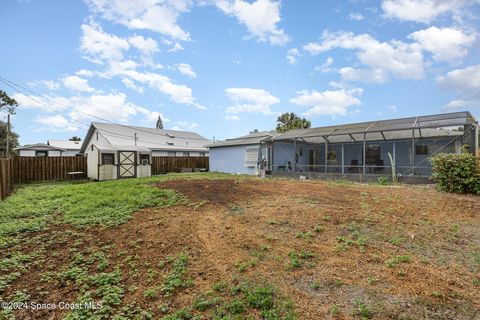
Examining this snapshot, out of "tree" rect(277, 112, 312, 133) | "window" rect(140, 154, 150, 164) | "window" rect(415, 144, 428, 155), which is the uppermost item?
"tree" rect(277, 112, 312, 133)

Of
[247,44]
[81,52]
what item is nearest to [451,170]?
[247,44]

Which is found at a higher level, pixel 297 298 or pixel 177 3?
pixel 177 3

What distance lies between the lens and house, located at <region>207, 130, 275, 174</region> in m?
19.3

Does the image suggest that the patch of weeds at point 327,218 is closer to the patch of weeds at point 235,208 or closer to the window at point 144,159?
the patch of weeds at point 235,208

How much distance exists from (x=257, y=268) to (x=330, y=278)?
974 mm

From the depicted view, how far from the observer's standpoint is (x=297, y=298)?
2811mm

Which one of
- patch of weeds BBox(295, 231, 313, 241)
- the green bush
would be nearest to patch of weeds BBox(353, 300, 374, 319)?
patch of weeds BBox(295, 231, 313, 241)

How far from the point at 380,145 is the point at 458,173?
9.11 m

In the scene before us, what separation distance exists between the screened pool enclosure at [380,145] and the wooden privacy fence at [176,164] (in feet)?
25.9

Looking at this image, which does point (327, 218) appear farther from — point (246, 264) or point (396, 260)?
point (246, 264)

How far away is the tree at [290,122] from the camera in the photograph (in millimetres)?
30656

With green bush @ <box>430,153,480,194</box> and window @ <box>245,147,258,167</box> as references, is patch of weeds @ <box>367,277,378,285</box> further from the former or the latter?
window @ <box>245,147,258,167</box>

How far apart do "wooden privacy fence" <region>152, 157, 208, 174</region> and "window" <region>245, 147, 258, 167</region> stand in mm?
6280

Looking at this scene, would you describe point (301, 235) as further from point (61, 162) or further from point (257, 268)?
point (61, 162)
